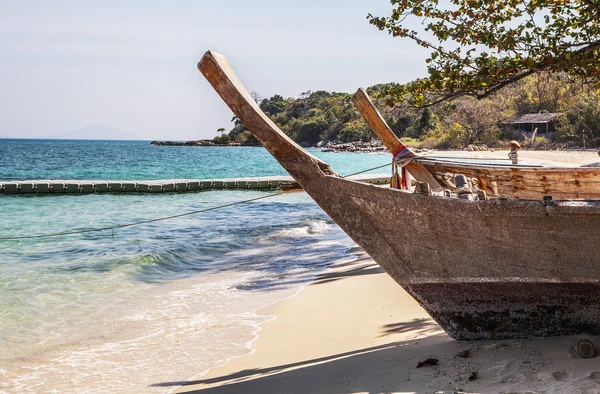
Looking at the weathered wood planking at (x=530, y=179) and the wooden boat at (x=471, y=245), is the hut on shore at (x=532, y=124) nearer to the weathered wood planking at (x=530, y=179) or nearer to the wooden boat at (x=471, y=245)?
the weathered wood planking at (x=530, y=179)

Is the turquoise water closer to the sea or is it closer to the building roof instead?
the building roof

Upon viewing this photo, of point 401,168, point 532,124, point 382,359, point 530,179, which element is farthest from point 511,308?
point 532,124

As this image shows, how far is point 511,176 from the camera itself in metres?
5.74

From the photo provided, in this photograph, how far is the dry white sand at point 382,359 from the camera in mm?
3404

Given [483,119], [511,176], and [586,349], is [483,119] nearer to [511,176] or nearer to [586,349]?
[511,176]

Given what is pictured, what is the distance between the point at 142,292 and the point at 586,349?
5980 millimetres

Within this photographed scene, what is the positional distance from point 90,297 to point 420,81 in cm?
510

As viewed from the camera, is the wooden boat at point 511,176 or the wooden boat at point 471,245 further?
the wooden boat at point 511,176

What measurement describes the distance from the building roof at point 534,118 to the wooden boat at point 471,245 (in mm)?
40744

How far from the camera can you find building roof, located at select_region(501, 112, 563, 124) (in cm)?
4156

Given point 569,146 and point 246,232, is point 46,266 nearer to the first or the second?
point 246,232

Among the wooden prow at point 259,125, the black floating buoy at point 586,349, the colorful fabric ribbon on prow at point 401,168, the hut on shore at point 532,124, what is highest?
the hut on shore at point 532,124

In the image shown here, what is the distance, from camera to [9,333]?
625 cm

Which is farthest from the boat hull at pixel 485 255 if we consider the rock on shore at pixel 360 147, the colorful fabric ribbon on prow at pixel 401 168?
the rock on shore at pixel 360 147
